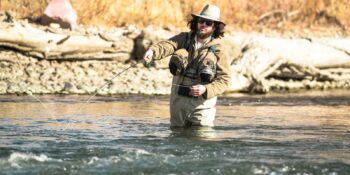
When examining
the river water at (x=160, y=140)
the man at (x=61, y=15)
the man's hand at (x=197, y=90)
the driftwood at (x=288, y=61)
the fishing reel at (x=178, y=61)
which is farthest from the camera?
the man at (x=61, y=15)

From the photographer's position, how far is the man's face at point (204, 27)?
32.0 ft

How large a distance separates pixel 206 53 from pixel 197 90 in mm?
501

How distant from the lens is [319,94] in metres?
19.7

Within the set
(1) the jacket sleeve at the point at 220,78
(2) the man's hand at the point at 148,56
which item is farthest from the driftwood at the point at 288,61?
(2) the man's hand at the point at 148,56

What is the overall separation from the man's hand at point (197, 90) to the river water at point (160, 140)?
0.50 meters

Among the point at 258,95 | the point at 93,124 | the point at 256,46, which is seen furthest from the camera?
the point at 256,46

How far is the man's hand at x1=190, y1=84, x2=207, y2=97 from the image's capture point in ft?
30.9

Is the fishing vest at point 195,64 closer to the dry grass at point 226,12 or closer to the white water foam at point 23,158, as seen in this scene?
the white water foam at point 23,158

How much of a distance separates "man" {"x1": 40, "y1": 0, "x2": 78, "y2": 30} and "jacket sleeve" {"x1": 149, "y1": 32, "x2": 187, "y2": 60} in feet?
38.5

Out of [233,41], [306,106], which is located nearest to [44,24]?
[233,41]

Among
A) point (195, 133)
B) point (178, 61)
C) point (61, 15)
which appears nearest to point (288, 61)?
point (61, 15)

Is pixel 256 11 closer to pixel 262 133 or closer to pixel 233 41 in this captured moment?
pixel 233 41

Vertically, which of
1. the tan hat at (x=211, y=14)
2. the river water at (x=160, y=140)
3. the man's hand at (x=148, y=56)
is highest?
the tan hat at (x=211, y=14)

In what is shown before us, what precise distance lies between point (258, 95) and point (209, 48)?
950cm
